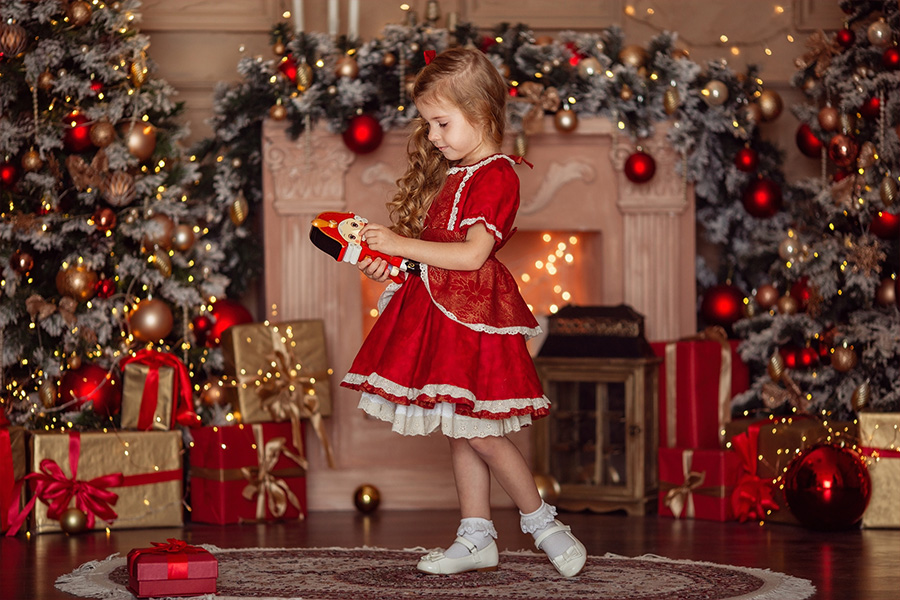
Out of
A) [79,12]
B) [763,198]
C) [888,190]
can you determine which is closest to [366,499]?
[763,198]

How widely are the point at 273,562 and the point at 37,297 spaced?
1.60 metres

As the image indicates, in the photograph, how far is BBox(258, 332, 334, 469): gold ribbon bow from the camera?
4309mm

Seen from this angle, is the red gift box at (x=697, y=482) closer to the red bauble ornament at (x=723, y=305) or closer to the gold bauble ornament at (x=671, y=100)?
the red bauble ornament at (x=723, y=305)

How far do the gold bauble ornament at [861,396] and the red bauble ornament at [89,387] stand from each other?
255 cm

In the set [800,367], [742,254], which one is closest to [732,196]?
[742,254]

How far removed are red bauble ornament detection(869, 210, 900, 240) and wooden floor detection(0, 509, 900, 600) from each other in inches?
41.9

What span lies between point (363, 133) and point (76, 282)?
1.14m

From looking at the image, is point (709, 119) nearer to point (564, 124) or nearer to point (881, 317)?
point (564, 124)

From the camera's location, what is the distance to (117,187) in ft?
14.0

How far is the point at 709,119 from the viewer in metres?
4.65

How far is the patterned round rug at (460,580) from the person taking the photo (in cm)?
267

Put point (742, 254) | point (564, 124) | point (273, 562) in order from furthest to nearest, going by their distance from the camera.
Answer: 1. point (742, 254)
2. point (564, 124)
3. point (273, 562)

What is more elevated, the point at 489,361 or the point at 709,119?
the point at 709,119

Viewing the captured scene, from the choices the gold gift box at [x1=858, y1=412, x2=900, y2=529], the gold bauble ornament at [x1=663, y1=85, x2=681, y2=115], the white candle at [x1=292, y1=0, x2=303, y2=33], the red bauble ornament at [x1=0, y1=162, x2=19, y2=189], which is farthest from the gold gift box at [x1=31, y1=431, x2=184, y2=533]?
the gold gift box at [x1=858, y1=412, x2=900, y2=529]
